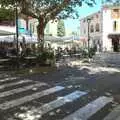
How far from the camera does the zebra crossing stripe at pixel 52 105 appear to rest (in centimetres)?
1012

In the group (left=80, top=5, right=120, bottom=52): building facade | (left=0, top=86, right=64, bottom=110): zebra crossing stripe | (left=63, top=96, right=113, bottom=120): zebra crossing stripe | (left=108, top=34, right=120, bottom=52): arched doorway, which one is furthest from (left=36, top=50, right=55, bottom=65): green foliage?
(left=108, top=34, right=120, bottom=52): arched doorway

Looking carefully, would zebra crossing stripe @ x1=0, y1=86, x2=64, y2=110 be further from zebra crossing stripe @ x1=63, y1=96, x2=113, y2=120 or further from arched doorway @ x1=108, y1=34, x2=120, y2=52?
arched doorway @ x1=108, y1=34, x2=120, y2=52

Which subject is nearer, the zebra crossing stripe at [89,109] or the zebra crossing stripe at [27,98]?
the zebra crossing stripe at [89,109]

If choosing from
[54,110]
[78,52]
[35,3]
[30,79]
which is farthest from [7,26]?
[54,110]

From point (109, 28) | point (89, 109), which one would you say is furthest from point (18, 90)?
point (109, 28)

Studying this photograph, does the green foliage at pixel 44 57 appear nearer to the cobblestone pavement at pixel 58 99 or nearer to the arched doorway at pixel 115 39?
the cobblestone pavement at pixel 58 99

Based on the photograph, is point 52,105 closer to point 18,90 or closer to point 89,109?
point 89,109

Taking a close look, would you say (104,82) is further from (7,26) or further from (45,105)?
(7,26)

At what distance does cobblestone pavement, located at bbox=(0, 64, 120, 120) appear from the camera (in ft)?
33.7

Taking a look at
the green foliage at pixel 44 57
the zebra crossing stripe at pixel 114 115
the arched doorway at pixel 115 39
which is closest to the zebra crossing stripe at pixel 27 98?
the zebra crossing stripe at pixel 114 115

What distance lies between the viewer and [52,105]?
11.5 m

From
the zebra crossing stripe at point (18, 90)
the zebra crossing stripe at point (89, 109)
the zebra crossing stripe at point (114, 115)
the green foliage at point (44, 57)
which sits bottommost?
the zebra crossing stripe at point (114, 115)

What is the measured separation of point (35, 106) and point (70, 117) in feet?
5.22

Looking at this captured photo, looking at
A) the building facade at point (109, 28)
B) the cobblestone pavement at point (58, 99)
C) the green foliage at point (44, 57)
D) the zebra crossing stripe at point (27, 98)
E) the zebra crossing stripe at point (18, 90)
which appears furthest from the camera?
the building facade at point (109, 28)
